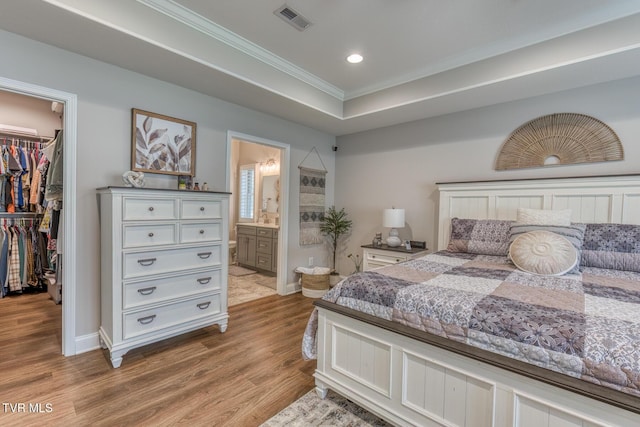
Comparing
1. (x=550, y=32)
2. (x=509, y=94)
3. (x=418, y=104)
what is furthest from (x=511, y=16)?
(x=418, y=104)

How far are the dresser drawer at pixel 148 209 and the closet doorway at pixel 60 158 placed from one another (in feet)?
1.69

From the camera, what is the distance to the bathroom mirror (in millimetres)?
5728

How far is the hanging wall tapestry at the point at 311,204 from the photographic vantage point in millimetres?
4312

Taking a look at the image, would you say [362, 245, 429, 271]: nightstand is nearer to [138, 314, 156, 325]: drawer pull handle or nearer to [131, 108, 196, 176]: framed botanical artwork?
[131, 108, 196, 176]: framed botanical artwork

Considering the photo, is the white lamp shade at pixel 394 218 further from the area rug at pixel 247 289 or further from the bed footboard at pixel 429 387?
the bed footboard at pixel 429 387

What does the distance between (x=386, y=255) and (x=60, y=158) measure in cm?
341

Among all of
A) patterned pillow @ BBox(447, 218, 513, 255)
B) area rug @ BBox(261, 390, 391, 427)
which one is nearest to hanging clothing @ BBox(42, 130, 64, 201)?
area rug @ BBox(261, 390, 391, 427)

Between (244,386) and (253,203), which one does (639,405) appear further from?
(253,203)

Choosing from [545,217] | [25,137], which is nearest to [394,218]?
[545,217]

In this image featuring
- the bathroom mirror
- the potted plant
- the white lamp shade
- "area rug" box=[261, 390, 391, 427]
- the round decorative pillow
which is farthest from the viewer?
the bathroom mirror

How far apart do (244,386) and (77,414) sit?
0.96 metres

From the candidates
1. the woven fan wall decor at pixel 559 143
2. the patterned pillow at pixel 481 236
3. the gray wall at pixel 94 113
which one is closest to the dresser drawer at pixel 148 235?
the gray wall at pixel 94 113

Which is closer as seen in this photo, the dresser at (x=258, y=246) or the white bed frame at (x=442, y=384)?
the white bed frame at (x=442, y=384)

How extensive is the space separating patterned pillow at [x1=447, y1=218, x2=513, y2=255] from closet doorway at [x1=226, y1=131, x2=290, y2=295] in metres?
2.15
